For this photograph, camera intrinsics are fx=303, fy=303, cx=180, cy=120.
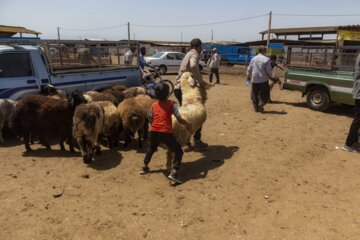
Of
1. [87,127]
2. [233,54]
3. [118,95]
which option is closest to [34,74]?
[118,95]

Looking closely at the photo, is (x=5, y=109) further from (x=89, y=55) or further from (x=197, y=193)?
(x=197, y=193)

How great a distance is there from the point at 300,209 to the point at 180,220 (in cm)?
171

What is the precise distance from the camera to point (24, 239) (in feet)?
11.9

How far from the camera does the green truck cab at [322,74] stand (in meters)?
9.51

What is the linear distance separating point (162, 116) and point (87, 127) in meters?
1.57

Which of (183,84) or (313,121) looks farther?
(313,121)

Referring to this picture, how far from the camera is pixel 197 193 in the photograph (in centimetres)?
472

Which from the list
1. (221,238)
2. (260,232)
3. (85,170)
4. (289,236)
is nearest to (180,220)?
(221,238)

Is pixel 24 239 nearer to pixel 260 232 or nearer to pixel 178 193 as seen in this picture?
pixel 178 193

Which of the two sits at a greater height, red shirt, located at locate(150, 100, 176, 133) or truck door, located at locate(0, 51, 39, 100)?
truck door, located at locate(0, 51, 39, 100)

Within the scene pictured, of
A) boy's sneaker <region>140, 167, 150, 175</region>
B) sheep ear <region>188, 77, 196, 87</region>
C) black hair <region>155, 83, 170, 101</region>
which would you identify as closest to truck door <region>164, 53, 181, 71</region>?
sheep ear <region>188, 77, 196, 87</region>

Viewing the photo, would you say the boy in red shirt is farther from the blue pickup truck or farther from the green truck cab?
the blue pickup truck

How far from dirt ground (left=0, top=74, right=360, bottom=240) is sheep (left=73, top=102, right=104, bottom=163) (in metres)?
0.32

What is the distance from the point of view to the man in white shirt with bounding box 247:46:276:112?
9.66 metres
